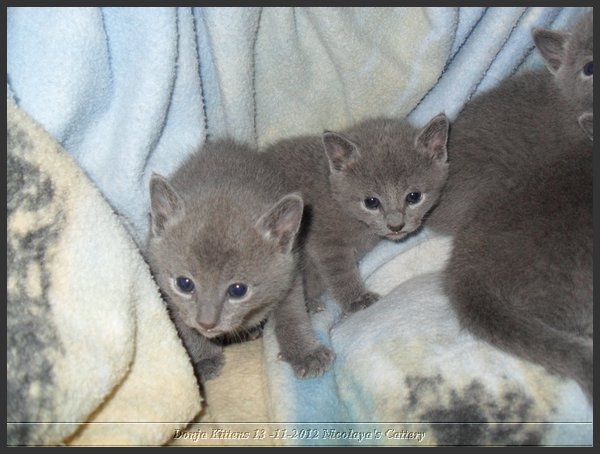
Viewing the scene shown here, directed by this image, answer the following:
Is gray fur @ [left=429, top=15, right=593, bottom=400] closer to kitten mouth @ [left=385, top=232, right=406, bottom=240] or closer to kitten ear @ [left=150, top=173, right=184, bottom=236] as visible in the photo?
kitten mouth @ [left=385, top=232, right=406, bottom=240]

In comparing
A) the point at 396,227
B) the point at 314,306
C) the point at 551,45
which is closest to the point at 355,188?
the point at 396,227

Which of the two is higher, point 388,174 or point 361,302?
point 388,174

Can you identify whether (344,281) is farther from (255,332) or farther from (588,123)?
(588,123)

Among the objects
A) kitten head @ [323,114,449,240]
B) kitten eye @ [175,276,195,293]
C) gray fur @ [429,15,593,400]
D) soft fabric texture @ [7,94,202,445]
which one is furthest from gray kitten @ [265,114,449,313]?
soft fabric texture @ [7,94,202,445]

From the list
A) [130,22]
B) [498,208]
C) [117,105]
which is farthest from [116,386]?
[498,208]

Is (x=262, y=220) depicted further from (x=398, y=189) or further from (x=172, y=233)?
(x=398, y=189)

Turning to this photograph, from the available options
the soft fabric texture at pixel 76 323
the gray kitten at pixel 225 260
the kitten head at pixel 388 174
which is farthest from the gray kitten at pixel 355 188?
the soft fabric texture at pixel 76 323
